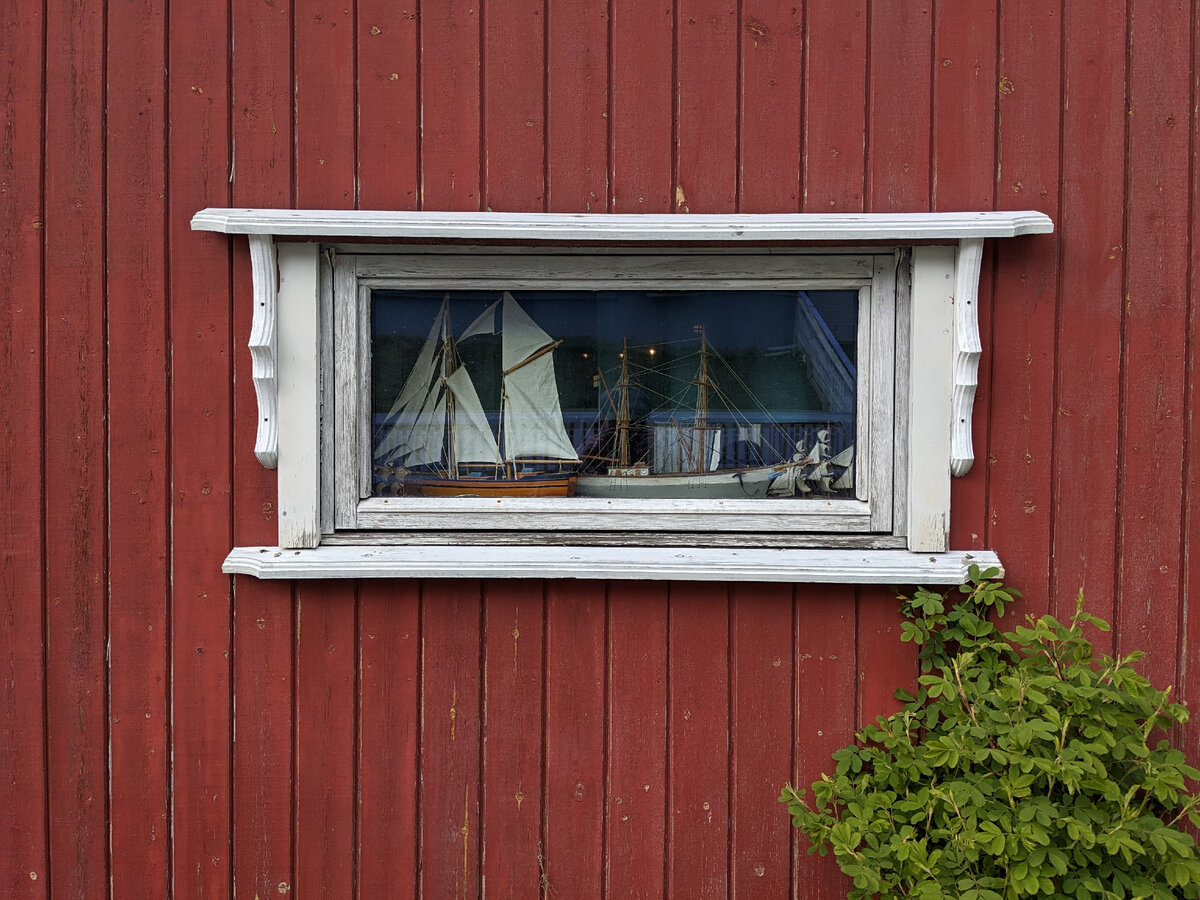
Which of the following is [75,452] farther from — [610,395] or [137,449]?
[610,395]

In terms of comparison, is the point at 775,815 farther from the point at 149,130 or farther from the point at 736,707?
the point at 149,130

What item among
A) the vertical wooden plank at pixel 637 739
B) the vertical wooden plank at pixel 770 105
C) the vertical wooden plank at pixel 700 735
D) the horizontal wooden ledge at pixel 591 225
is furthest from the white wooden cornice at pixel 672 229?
the vertical wooden plank at pixel 637 739

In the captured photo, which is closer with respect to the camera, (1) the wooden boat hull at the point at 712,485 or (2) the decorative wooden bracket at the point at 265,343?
(2) the decorative wooden bracket at the point at 265,343

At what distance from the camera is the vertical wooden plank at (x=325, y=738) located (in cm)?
205

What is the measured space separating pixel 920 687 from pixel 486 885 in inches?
47.6

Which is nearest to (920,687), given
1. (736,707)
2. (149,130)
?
(736,707)

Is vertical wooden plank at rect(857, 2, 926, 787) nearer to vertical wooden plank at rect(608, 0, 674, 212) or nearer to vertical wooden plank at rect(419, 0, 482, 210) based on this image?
vertical wooden plank at rect(608, 0, 674, 212)

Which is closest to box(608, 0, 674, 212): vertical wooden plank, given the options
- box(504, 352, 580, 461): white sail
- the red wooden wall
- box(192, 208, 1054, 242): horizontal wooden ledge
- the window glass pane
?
the red wooden wall

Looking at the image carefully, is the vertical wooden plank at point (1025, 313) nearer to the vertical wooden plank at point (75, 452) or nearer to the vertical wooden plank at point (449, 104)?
the vertical wooden plank at point (449, 104)

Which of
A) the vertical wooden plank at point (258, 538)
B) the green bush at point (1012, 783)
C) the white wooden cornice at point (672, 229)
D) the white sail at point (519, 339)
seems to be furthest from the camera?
the white sail at point (519, 339)

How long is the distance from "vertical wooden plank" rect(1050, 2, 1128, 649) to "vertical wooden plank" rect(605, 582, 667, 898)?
1.02 meters

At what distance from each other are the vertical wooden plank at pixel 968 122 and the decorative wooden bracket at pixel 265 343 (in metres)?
1.65

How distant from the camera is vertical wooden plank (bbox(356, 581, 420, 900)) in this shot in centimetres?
205

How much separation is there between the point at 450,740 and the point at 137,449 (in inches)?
42.8
